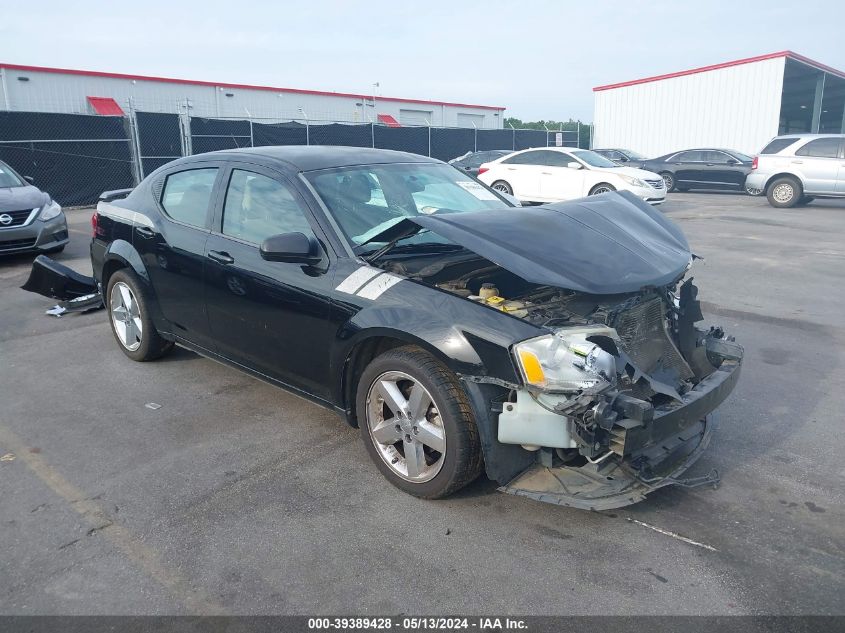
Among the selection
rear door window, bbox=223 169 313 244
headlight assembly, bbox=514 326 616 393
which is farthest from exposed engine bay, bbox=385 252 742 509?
rear door window, bbox=223 169 313 244

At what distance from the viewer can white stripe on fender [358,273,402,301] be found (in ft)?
11.4

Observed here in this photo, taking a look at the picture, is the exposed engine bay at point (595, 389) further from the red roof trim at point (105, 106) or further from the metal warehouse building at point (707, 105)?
the metal warehouse building at point (707, 105)

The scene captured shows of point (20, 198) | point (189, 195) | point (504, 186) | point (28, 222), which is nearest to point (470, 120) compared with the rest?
point (504, 186)

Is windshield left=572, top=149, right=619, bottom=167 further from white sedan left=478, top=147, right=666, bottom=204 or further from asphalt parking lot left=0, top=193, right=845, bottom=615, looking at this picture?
asphalt parking lot left=0, top=193, right=845, bottom=615

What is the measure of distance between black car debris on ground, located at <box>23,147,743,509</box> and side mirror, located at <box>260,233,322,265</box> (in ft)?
0.04

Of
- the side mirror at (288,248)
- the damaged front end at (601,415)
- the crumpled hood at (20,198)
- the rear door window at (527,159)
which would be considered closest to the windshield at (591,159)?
the rear door window at (527,159)

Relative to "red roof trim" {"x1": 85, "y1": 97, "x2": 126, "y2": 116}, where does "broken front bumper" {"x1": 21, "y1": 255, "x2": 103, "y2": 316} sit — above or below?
below

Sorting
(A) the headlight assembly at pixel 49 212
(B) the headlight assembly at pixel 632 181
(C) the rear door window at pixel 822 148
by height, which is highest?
(C) the rear door window at pixel 822 148

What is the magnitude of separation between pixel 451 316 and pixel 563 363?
57 cm

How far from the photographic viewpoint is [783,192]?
1725 centimetres

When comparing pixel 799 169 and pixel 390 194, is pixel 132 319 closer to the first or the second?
pixel 390 194

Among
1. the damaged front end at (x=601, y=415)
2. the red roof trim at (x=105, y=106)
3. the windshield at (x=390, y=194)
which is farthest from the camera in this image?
the red roof trim at (x=105, y=106)

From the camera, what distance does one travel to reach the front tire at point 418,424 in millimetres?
3182

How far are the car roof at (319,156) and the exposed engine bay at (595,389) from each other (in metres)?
1.00
